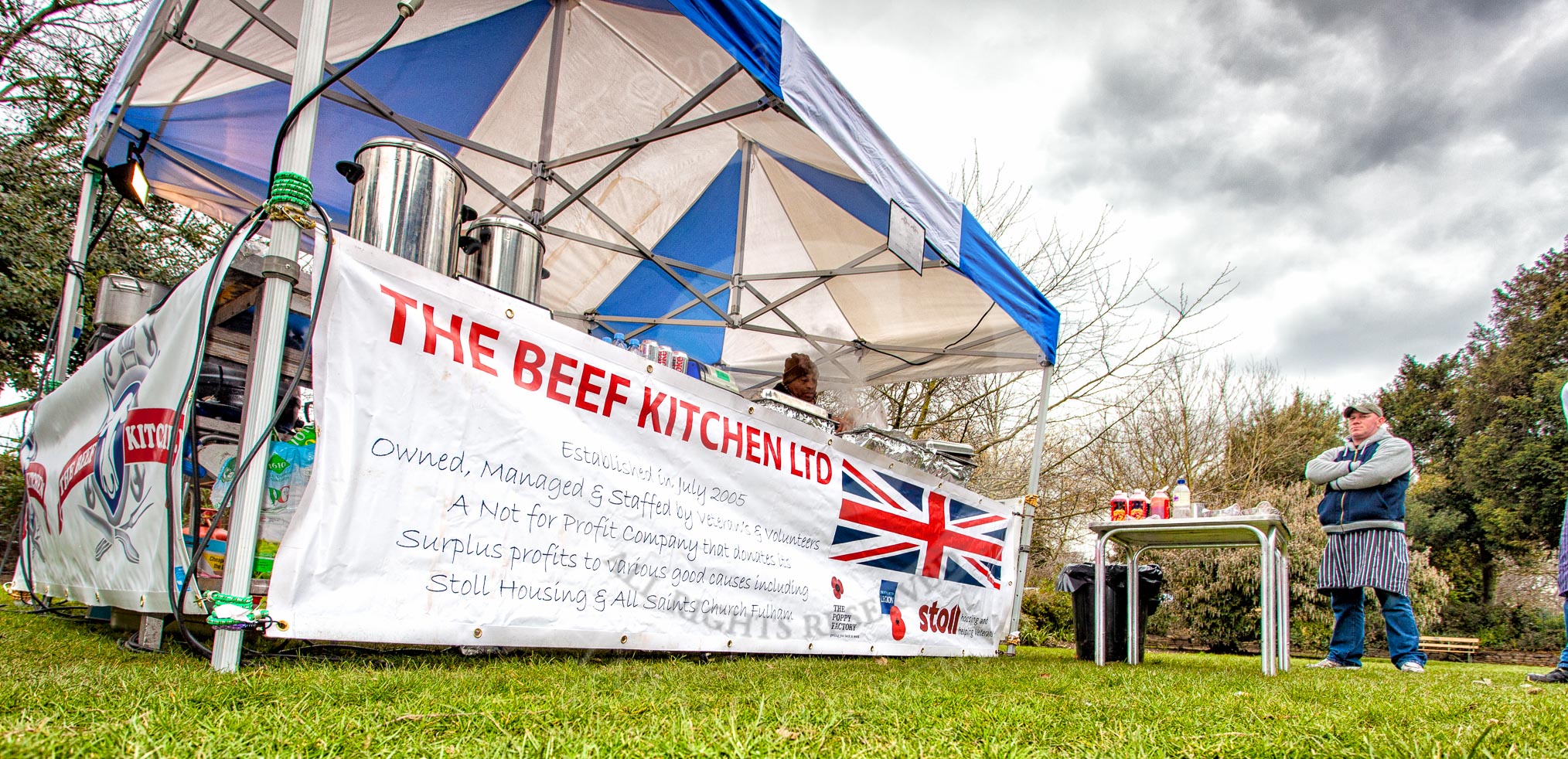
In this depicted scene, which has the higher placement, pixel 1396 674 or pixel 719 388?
pixel 719 388

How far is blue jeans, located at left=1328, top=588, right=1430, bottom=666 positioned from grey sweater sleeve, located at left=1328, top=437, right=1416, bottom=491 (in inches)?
25.8

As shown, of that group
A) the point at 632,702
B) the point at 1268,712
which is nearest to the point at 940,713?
the point at 632,702

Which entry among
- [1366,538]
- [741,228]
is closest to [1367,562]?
[1366,538]

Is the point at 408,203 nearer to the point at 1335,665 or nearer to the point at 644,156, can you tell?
the point at 644,156

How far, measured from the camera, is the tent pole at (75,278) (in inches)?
157

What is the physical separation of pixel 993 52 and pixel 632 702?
1022 centimetres

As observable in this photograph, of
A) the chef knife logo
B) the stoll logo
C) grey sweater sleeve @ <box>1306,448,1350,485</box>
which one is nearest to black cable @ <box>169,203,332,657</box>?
the chef knife logo

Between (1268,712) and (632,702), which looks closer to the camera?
(632,702)

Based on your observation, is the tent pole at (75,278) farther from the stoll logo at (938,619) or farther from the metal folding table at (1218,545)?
the metal folding table at (1218,545)

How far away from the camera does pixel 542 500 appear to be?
8.05 feet

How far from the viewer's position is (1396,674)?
4.07 meters

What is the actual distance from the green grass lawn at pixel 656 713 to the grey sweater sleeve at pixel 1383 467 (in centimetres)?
234

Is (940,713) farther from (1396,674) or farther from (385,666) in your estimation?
(1396,674)

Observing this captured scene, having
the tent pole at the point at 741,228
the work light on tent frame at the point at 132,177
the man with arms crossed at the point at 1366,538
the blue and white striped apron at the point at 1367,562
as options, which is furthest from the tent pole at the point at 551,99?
the blue and white striped apron at the point at 1367,562
